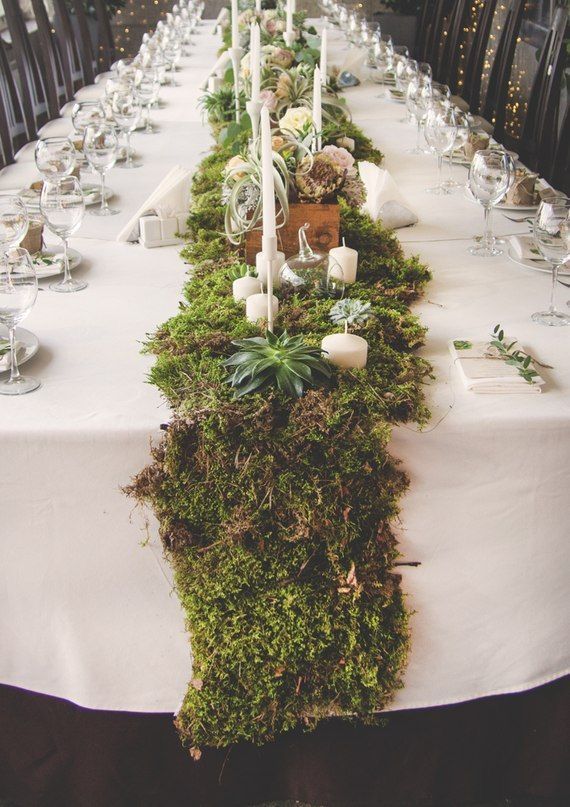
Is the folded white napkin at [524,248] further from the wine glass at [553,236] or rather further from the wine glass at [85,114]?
the wine glass at [85,114]

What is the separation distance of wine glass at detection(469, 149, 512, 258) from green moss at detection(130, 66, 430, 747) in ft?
2.21

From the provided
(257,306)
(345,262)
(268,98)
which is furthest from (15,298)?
(268,98)

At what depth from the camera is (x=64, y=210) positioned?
1.67 meters

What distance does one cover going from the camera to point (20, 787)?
5.13 ft

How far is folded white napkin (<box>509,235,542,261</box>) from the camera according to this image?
72.7 inches

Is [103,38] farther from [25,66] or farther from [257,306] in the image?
[257,306]

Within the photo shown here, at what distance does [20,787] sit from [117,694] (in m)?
Result: 0.34

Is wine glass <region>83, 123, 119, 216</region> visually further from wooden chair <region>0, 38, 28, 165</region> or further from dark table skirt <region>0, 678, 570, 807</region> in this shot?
wooden chair <region>0, 38, 28, 165</region>

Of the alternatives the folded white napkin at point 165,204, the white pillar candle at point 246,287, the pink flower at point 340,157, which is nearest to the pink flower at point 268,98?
the folded white napkin at point 165,204

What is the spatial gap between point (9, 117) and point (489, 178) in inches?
96.9

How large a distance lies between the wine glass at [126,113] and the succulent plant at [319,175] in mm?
1128

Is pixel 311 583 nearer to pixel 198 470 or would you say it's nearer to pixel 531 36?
pixel 198 470

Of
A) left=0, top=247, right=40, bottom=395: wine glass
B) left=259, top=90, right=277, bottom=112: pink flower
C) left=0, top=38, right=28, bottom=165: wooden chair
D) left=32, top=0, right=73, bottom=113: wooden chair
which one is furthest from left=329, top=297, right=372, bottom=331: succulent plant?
left=32, top=0, right=73, bottom=113: wooden chair

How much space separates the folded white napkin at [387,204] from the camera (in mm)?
2027
